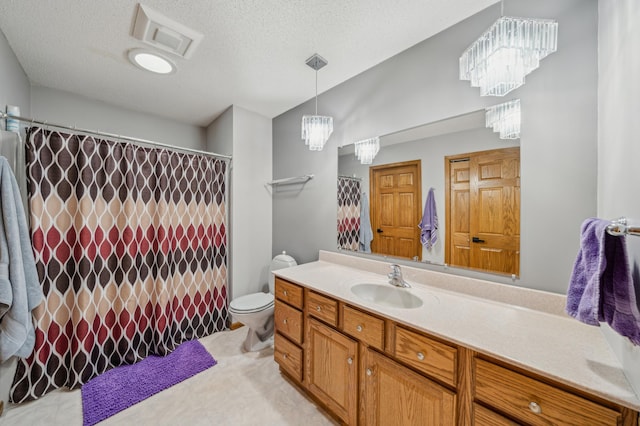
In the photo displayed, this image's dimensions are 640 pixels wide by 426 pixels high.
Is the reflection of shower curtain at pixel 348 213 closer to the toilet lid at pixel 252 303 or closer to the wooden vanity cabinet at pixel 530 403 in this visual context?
the toilet lid at pixel 252 303

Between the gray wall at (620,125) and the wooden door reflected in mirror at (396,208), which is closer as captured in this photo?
the gray wall at (620,125)

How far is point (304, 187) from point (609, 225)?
201 centimetres

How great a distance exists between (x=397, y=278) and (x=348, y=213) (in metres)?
0.69

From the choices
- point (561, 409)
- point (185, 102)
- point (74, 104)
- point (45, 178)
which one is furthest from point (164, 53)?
point (561, 409)

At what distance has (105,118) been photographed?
7.68ft

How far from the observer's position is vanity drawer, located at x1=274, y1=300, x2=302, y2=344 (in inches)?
61.8

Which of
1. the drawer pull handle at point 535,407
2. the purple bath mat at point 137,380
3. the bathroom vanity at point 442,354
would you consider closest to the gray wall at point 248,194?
the purple bath mat at point 137,380

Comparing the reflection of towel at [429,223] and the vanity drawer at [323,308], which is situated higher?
the reflection of towel at [429,223]

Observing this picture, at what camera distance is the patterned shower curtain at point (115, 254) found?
5.28 ft

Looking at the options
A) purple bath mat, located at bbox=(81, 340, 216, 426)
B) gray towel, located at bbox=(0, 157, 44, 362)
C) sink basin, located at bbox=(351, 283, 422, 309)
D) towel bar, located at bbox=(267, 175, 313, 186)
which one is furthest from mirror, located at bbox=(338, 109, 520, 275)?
gray towel, located at bbox=(0, 157, 44, 362)

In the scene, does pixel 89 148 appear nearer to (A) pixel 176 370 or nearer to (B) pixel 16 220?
(B) pixel 16 220

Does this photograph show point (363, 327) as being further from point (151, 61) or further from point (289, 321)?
point (151, 61)

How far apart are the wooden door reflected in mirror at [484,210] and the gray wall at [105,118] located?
9.61ft

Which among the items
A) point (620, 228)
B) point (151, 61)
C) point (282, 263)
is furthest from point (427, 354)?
point (151, 61)
